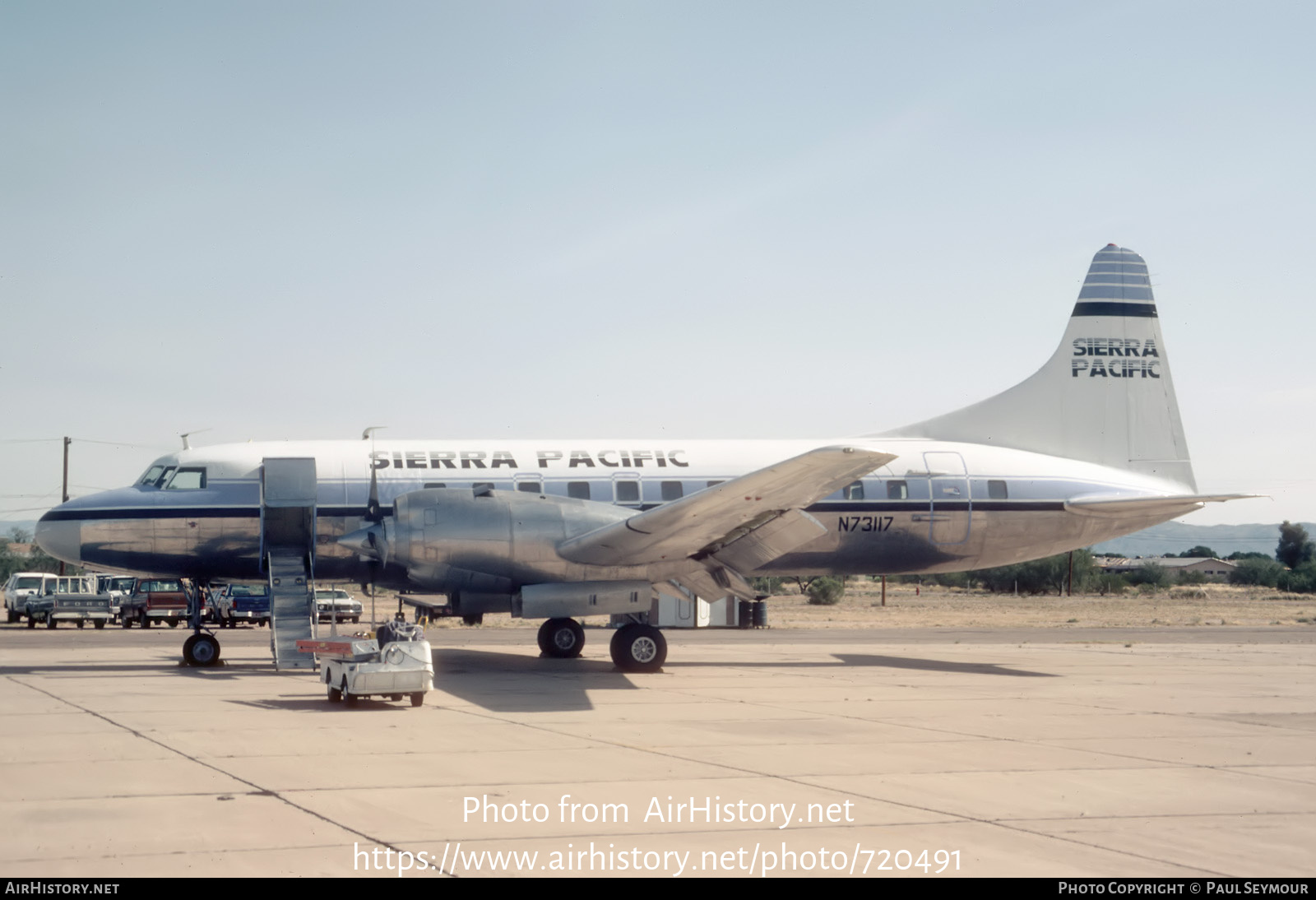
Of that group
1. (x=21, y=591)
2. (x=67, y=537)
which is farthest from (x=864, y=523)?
(x=21, y=591)

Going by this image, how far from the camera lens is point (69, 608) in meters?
38.2

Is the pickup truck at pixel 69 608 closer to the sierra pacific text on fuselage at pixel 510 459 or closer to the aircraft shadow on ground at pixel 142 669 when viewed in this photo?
the aircraft shadow on ground at pixel 142 669

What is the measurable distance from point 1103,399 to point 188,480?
748 inches

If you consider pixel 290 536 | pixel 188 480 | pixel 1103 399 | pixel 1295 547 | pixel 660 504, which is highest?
pixel 1103 399

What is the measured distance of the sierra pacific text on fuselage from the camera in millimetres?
22234

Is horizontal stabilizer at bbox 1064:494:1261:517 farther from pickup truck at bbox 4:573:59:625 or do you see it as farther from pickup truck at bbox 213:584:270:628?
pickup truck at bbox 4:573:59:625

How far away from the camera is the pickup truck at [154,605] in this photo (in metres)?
39.3

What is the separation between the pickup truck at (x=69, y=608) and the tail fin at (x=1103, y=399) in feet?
90.7

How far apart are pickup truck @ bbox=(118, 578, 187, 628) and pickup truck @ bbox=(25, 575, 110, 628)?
3.39 feet

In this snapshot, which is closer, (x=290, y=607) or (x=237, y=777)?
(x=237, y=777)

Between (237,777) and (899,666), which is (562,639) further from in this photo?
(237,777)

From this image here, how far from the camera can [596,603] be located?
19.6 m

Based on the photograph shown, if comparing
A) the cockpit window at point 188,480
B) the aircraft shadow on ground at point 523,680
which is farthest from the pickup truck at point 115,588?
the aircraft shadow on ground at point 523,680

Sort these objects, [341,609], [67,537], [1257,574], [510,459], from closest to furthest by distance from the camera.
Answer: [67,537] → [510,459] → [341,609] → [1257,574]
